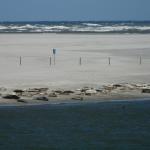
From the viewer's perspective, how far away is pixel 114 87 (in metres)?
37.5

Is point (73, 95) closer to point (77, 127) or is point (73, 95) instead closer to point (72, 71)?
point (77, 127)

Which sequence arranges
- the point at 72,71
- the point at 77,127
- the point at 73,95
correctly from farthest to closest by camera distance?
the point at 72,71
the point at 73,95
the point at 77,127

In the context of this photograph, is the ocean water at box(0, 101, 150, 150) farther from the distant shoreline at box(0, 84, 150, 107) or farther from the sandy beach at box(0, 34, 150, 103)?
the sandy beach at box(0, 34, 150, 103)

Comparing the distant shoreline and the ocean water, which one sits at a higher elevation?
the distant shoreline

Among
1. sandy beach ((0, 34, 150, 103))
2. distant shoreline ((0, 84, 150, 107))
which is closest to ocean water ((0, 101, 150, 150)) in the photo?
distant shoreline ((0, 84, 150, 107))

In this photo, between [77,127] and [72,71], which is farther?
[72,71]

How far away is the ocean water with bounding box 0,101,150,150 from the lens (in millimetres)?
23609

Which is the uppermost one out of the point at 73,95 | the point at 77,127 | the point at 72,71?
the point at 72,71

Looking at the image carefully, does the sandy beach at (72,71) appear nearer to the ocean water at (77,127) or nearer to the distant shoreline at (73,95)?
the distant shoreline at (73,95)

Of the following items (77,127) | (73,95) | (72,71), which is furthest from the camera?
(72,71)

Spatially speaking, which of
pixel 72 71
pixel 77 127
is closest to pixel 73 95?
pixel 77 127

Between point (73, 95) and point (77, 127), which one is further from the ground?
point (73, 95)

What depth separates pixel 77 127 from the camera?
26.8 m

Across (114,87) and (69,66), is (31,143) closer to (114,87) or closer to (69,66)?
(114,87)
